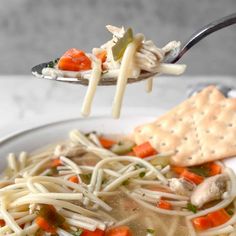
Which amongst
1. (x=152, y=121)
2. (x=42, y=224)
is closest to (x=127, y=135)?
(x=152, y=121)

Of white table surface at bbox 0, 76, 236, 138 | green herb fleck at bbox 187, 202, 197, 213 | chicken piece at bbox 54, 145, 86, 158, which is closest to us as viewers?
green herb fleck at bbox 187, 202, 197, 213

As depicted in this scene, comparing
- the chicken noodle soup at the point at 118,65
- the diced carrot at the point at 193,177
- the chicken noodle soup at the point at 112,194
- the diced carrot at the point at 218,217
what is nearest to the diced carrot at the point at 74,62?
the chicken noodle soup at the point at 118,65

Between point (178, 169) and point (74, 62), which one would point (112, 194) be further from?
point (74, 62)

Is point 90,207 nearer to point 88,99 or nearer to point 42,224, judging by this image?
point 42,224

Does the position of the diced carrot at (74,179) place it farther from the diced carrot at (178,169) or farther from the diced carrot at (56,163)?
the diced carrot at (178,169)

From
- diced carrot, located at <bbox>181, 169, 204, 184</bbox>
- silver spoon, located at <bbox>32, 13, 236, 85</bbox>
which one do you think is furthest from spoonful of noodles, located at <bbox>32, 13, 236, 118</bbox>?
diced carrot, located at <bbox>181, 169, 204, 184</bbox>

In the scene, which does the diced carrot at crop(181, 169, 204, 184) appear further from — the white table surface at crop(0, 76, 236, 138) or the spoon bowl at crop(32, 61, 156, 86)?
the white table surface at crop(0, 76, 236, 138)
